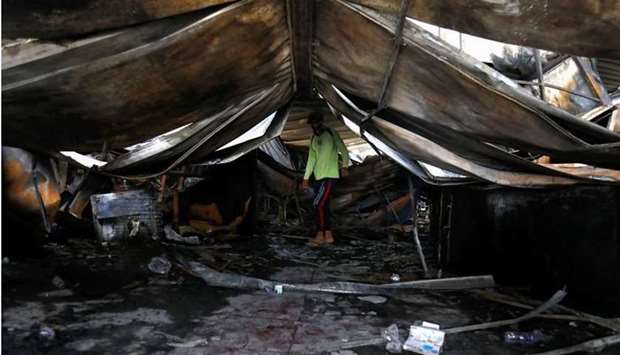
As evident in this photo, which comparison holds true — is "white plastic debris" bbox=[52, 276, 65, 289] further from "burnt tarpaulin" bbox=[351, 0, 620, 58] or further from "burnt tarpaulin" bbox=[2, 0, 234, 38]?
"burnt tarpaulin" bbox=[351, 0, 620, 58]

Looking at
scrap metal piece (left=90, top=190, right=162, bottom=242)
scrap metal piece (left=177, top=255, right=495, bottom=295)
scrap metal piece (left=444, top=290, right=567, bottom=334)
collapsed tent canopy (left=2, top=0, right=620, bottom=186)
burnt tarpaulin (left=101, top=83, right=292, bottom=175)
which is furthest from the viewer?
scrap metal piece (left=90, top=190, right=162, bottom=242)

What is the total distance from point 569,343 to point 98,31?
2906 millimetres

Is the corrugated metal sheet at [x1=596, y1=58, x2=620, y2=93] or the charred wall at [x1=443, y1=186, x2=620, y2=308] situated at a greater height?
the corrugated metal sheet at [x1=596, y1=58, x2=620, y2=93]

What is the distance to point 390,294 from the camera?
3703mm

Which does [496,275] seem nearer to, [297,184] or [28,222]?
[28,222]

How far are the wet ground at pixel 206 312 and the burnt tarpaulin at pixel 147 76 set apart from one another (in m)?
1.10

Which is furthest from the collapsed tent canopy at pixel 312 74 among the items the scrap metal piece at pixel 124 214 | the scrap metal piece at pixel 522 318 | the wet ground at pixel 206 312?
the scrap metal piece at pixel 124 214

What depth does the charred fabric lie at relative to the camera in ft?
6.05

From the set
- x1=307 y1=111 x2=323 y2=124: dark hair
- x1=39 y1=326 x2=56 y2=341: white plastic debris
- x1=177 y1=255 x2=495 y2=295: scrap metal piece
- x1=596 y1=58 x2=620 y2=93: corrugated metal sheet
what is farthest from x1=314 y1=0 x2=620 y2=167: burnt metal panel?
x1=596 y1=58 x2=620 y2=93: corrugated metal sheet

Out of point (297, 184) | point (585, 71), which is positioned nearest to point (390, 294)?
point (585, 71)

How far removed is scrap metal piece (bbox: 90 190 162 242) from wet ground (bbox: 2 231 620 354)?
1.38 feet

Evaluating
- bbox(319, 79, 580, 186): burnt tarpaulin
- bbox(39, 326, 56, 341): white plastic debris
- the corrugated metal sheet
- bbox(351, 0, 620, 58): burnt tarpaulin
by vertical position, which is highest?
the corrugated metal sheet

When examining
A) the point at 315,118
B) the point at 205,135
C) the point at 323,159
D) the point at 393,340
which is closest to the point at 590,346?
the point at 393,340

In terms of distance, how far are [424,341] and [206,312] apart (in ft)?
4.72
